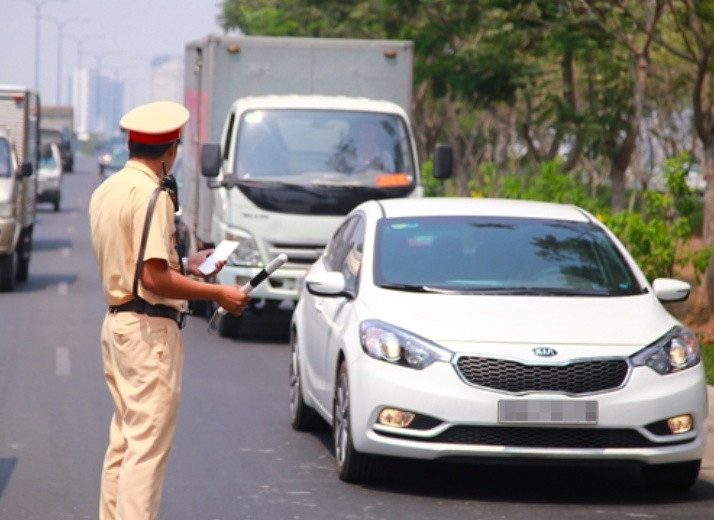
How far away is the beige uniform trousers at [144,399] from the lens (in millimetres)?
5906

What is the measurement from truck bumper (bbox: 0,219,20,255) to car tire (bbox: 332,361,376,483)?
12.1 meters

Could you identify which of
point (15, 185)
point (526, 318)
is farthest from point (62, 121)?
point (526, 318)

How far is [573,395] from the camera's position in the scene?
8.03 m

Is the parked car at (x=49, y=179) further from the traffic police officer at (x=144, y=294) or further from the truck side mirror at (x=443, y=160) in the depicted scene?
the traffic police officer at (x=144, y=294)

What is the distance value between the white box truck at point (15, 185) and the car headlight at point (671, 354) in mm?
13203

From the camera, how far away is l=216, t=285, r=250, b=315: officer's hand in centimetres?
600

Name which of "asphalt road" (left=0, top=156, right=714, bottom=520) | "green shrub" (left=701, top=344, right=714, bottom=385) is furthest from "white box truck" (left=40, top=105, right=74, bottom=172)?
"asphalt road" (left=0, top=156, right=714, bottom=520)

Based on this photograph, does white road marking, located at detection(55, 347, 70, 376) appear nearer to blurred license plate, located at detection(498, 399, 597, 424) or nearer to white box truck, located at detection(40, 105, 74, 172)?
blurred license plate, located at detection(498, 399, 597, 424)

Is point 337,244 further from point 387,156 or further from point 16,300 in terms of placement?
point 16,300

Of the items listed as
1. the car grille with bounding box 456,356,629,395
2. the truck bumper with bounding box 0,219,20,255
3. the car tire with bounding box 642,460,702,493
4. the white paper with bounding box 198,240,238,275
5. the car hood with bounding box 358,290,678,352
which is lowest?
the truck bumper with bounding box 0,219,20,255

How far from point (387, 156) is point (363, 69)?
1.71 metres

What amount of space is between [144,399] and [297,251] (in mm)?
9636

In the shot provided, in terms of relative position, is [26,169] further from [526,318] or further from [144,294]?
[144,294]

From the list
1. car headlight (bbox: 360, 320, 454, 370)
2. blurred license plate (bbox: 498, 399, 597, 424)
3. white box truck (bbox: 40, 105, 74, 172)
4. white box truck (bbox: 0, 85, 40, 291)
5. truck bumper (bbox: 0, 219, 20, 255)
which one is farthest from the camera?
white box truck (bbox: 40, 105, 74, 172)
